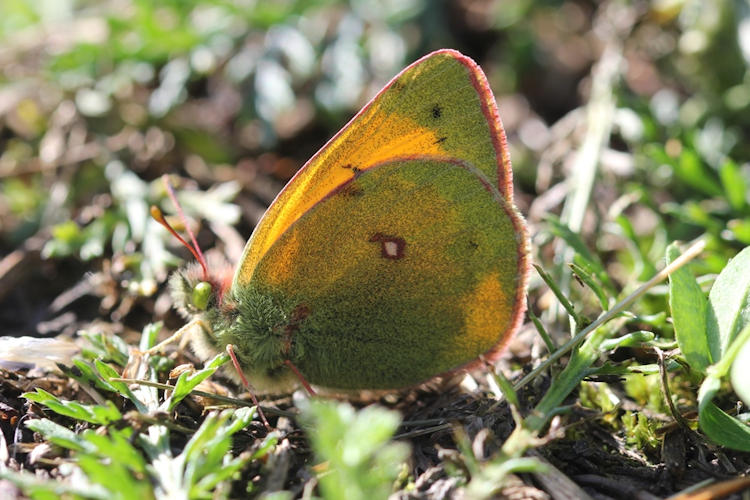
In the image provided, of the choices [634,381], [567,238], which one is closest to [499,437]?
[634,381]

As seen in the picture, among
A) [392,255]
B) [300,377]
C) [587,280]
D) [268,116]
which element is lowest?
[300,377]

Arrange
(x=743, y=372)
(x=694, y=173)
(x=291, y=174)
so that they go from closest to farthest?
1. (x=743, y=372)
2. (x=694, y=173)
3. (x=291, y=174)

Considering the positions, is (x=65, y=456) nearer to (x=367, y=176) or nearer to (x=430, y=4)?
(x=367, y=176)

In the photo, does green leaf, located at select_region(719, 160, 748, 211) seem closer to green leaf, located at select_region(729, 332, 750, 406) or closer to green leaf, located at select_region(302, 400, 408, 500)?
green leaf, located at select_region(729, 332, 750, 406)

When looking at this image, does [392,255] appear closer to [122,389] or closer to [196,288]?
[196,288]

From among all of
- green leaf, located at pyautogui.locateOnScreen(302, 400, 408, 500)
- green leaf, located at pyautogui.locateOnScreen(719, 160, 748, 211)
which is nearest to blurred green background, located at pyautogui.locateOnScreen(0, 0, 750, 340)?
green leaf, located at pyautogui.locateOnScreen(719, 160, 748, 211)

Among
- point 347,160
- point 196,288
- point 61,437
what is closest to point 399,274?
point 347,160

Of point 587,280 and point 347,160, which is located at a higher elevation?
point 347,160
